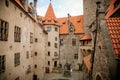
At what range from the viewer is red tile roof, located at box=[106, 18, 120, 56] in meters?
8.05

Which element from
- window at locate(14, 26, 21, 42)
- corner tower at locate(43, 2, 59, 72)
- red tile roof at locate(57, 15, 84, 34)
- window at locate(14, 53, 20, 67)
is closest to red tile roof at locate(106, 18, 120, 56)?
window at locate(14, 26, 21, 42)

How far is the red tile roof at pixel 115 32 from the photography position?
8.05 m

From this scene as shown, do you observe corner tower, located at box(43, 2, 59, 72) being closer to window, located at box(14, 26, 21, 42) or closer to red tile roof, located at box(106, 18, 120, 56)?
window, located at box(14, 26, 21, 42)

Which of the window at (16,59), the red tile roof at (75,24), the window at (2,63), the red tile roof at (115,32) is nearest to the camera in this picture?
the red tile roof at (115,32)

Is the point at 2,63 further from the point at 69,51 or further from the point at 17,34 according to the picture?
the point at 69,51

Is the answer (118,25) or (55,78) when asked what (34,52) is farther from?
(118,25)

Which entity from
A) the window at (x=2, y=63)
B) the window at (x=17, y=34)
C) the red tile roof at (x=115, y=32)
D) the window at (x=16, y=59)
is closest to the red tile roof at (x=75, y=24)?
the window at (x=17, y=34)

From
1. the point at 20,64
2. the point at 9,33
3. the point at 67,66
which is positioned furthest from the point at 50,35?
the point at 9,33

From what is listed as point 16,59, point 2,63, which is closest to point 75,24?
point 16,59

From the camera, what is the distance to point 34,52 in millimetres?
30391

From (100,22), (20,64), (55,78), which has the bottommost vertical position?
(55,78)

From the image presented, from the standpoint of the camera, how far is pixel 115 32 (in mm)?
8680

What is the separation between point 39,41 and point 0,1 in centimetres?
1813

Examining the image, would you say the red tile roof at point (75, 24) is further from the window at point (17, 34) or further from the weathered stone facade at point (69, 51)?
the window at point (17, 34)
